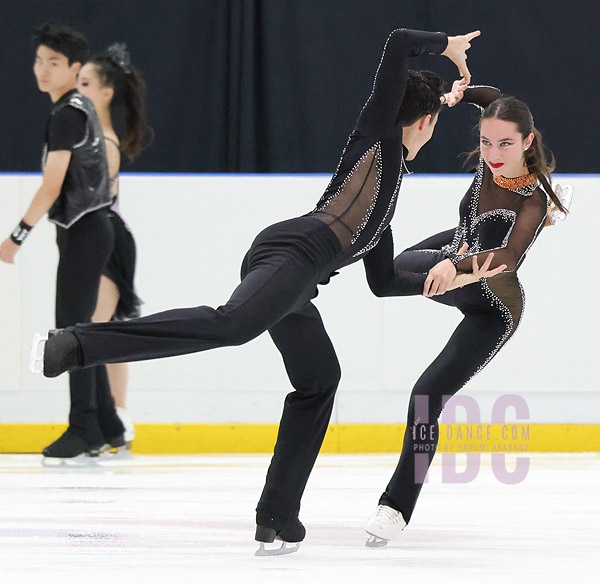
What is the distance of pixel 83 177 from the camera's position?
438 centimetres

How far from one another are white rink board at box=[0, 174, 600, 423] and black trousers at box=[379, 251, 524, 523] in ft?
6.08

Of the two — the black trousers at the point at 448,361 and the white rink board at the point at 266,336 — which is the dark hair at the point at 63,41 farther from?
the black trousers at the point at 448,361

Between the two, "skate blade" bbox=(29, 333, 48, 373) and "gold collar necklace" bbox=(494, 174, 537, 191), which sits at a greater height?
"gold collar necklace" bbox=(494, 174, 537, 191)

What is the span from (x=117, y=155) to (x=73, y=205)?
0.48m

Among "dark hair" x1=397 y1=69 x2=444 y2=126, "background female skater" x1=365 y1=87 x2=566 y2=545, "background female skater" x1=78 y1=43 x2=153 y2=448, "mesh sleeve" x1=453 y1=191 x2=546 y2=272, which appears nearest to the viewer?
"dark hair" x1=397 y1=69 x2=444 y2=126

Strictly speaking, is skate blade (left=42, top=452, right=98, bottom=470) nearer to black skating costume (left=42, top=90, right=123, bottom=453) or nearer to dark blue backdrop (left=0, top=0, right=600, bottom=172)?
black skating costume (left=42, top=90, right=123, bottom=453)

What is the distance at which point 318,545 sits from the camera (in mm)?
2689

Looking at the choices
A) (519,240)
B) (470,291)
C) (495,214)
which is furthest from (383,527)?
(495,214)

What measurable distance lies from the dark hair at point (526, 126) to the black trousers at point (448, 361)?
25 centimetres

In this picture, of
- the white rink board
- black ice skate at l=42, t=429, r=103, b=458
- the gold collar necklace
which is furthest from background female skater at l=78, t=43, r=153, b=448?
the gold collar necklace

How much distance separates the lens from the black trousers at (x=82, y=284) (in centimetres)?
431

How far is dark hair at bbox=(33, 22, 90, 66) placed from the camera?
4395 millimetres

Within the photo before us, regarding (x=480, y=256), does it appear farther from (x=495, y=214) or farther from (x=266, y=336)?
(x=266, y=336)

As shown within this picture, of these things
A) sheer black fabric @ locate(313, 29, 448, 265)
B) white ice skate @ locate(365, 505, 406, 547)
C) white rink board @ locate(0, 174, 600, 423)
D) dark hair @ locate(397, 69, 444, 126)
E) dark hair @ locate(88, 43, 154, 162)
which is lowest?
white ice skate @ locate(365, 505, 406, 547)
